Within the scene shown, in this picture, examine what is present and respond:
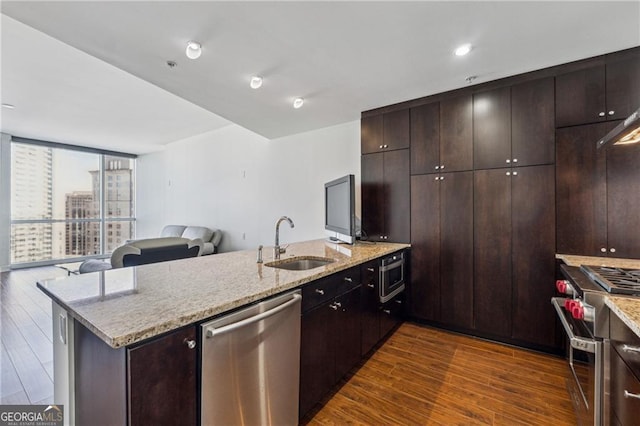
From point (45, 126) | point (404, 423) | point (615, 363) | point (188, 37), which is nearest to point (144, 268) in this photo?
point (188, 37)

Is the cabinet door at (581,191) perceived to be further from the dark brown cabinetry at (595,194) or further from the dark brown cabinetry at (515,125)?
the dark brown cabinetry at (515,125)

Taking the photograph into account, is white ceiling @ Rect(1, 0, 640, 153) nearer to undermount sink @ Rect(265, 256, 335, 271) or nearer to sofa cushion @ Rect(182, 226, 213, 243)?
undermount sink @ Rect(265, 256, 335, 271)

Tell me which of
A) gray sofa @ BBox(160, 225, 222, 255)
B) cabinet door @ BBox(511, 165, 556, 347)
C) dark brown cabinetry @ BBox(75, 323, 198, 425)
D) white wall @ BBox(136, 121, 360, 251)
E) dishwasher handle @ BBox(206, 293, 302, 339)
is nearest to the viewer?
dark brown cabinetry @ BBox(75, 323, 198, 425)

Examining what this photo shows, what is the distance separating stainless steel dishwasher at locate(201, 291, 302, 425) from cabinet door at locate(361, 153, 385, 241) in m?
2.07

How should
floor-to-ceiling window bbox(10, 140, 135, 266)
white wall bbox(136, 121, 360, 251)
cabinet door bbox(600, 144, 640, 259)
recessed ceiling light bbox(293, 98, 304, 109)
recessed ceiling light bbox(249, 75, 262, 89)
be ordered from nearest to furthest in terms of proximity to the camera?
cabinet door bbox(600, 144, 640, 259), recessed ceiling light bbox(249, 75, 262, 89), recessed ceiling light bbox(293, 98, 304, 109), white wall bbox(136, 121, 360, 251), floor-to-ceiling window bbox(10, 140, 135, 266)

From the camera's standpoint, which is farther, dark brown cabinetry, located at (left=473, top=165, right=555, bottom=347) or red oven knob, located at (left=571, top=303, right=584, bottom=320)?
dark brown cabinetry, located at (left=473, top=165, right=555, bottom=347)

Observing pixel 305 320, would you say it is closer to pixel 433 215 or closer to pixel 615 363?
pixel 615 363

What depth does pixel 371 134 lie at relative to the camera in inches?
133

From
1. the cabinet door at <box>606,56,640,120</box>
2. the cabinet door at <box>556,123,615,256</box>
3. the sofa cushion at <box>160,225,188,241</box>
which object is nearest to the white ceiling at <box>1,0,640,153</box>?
the cabinet door at <box>606,56,640,120</box>

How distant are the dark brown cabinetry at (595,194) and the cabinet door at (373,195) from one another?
5.41ft

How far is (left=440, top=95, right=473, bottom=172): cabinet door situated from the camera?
2.72 m

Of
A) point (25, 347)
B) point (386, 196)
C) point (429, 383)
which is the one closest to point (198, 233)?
point (25, 347)

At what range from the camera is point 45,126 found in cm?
505

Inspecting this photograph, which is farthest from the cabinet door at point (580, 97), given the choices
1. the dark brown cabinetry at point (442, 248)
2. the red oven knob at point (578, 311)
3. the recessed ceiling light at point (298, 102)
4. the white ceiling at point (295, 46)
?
the recessed ceiling light at point (298, 102)
